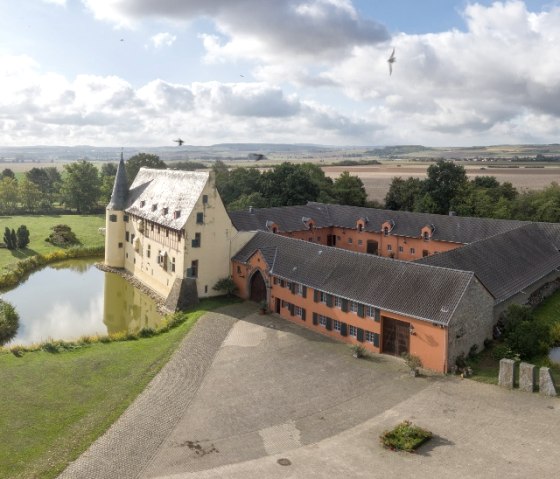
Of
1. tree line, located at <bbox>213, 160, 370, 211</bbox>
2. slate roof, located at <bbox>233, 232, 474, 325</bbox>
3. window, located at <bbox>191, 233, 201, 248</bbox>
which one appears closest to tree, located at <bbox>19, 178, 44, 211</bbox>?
tree line, located at <bbox>213, 160, 370, 211</bbox>

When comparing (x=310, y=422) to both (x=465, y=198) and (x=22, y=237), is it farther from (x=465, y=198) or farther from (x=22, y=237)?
(x=465, y=198)

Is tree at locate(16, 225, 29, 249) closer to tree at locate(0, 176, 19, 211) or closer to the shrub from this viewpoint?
tree at locate(0, 176, 19, 211)

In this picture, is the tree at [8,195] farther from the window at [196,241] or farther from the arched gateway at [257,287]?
the arched gateway at [257,287]

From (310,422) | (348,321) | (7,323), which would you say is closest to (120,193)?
(7,323)

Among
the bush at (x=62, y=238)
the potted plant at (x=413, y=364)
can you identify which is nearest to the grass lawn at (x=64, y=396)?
the potted plant at (x=413, y=364)

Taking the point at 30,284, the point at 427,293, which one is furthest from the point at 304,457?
the point at 30,284

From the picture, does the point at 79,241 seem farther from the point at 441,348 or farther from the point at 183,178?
the point at 441,348
